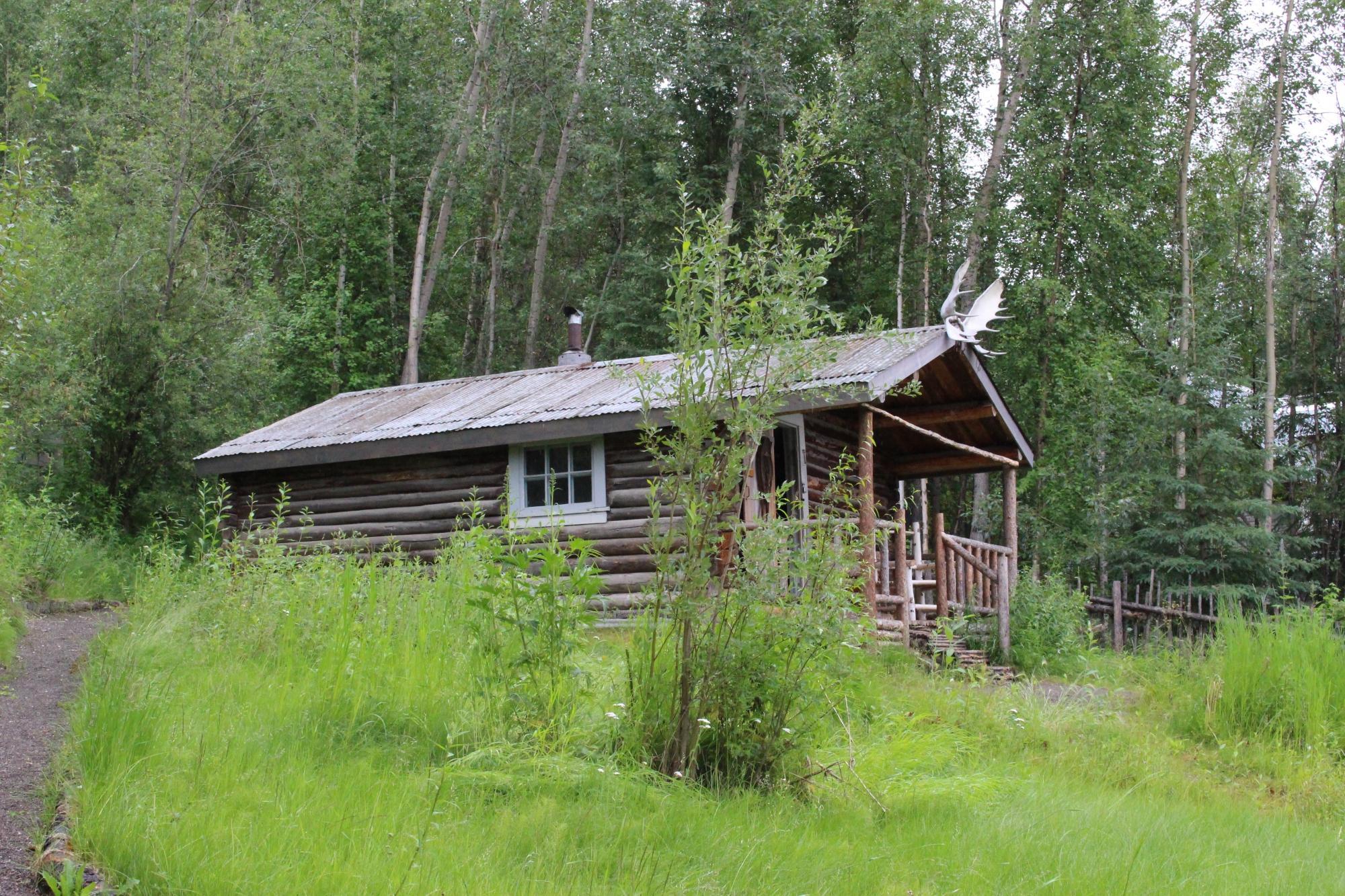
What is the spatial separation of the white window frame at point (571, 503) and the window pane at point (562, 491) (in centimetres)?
9

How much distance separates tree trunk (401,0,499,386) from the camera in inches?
1126

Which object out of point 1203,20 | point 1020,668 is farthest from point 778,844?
point 1203,20

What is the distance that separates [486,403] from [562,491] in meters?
2.00

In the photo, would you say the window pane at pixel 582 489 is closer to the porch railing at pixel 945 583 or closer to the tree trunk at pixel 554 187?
the porch railing at pixel 945 583

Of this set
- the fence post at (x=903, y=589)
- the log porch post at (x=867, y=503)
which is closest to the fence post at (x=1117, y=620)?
the fence post at (x=903, y=589)

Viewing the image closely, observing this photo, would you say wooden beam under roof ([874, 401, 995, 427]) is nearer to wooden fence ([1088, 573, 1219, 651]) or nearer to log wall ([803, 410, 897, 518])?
log wall ([803, 410, 897, 518])

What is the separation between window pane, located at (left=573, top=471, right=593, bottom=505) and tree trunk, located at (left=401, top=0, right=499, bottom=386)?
571 inches

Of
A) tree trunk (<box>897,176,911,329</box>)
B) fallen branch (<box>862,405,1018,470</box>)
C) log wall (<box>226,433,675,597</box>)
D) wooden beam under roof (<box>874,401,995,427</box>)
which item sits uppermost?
tree trunk (<box>897,176,911,329</box>)

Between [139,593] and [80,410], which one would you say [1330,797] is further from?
[80,410]

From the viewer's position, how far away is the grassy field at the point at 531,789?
15.1 feet

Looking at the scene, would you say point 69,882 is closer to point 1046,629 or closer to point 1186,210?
point 1046,629

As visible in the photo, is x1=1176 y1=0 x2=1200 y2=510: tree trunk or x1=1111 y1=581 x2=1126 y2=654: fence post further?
x1=1176 y1=0 x2=1200 y2=510: tree trunk

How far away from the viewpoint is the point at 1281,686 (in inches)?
378

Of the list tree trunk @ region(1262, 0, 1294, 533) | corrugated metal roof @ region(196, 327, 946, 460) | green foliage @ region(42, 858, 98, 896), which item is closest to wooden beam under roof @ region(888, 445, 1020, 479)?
corrugated metal roof @ region(196, 327, 946, 460)
